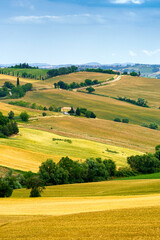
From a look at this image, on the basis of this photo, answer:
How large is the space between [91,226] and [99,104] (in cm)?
14403

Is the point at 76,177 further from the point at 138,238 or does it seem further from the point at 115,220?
the point at 138,238

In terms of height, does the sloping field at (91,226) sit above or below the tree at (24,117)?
above

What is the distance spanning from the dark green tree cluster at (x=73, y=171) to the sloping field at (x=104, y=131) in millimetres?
26852

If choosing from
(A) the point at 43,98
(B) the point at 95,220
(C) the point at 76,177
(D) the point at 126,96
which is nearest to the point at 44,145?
(C) the point at 76,177

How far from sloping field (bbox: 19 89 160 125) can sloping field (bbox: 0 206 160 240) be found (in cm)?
11699

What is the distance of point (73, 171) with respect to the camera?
6144cm

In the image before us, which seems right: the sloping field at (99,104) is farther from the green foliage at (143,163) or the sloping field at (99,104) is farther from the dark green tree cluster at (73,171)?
the dark green tree cluster at (73,171)

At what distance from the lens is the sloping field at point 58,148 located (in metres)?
76.5

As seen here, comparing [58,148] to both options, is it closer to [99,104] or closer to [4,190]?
[4,190]

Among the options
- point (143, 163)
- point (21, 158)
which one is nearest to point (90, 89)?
point (143, 163)

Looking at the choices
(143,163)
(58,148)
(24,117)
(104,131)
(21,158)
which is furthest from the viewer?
(24,117)

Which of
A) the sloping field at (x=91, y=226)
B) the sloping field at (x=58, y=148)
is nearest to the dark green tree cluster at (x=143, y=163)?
the sloping field at (x=58, y=148)

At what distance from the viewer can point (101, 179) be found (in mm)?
64812

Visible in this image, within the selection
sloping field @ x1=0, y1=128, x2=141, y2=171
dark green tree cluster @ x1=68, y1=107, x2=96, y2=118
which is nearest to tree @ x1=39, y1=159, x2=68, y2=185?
sloping field @ x1=0, y1=128, x2=141, y2=171
